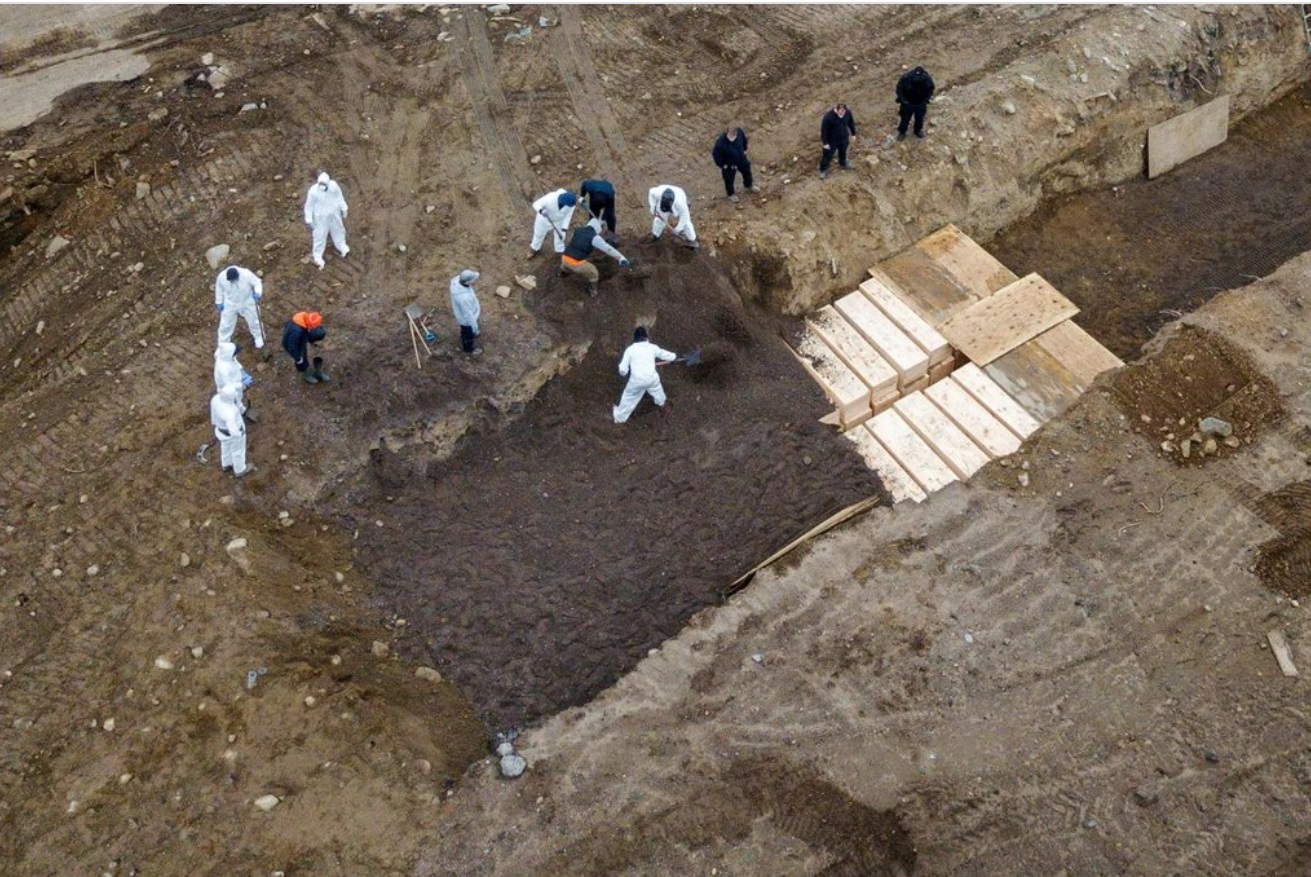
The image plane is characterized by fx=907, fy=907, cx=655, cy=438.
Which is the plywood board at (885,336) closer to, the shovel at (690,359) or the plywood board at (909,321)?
the plywood board at (909,321)

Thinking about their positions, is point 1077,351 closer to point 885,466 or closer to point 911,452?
point 911,452

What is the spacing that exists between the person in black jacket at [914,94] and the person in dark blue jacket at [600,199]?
415 cm

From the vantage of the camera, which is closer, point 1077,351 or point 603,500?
point 603,500

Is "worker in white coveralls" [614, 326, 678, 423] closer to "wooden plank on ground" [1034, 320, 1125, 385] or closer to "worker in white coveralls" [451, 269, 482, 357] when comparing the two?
"worker in white coveralls" [451, 269, 482, 357]

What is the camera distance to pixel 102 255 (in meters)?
12.1

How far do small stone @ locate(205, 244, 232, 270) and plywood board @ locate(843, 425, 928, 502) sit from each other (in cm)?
825

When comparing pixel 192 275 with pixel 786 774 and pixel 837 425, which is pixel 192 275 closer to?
pixel 837 425

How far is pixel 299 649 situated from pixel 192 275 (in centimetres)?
560

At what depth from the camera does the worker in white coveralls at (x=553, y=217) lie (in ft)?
35.5

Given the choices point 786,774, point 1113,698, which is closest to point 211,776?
point 786,774

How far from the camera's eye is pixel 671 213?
36.2 ft

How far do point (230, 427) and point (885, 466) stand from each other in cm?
718

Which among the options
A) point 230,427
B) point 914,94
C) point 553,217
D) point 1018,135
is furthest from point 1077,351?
point 230,427

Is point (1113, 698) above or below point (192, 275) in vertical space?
below
